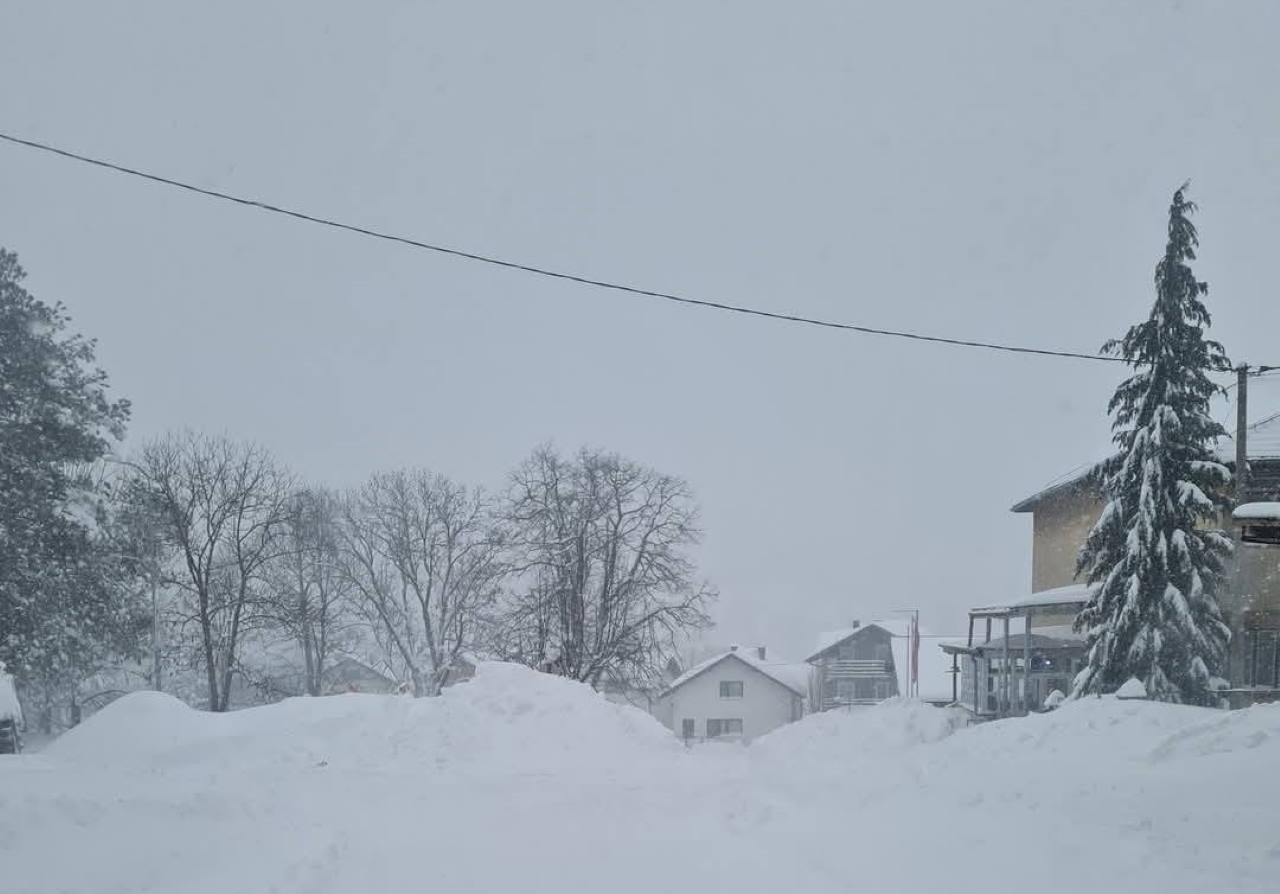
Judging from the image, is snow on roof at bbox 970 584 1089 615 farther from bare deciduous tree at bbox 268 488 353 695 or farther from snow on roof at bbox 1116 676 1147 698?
bare deciduous tree at bbox 268 488 353 695

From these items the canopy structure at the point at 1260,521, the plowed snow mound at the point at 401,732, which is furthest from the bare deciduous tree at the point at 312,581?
the canopy structure at the point at 1260,521

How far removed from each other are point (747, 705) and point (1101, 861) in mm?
56779

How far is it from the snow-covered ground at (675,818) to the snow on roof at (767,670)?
40277 millimetres

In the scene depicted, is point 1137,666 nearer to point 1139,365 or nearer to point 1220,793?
point 1139,365

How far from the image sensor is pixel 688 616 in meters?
38.2

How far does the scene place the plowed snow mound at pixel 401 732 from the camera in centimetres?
1542

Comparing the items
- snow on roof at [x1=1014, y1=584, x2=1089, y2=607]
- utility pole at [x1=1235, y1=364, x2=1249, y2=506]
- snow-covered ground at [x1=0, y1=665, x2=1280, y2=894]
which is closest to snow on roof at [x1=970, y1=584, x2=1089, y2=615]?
snow on roof at [x1=1014, y1=584, x2=1089, y2=607]

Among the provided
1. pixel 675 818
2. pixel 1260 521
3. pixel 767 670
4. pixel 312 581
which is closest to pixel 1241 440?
pixel 1260 521

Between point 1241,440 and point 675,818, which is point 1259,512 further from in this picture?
point 1241,440

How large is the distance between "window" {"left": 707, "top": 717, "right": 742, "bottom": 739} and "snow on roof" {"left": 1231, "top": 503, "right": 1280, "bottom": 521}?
180ft

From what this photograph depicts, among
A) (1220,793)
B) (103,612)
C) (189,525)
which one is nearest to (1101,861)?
(1220,793)

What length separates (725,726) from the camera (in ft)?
204

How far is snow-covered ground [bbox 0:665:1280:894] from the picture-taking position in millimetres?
6820

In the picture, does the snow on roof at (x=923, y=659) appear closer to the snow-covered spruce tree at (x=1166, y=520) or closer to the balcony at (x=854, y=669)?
the balcony at (x=854, y=669)
